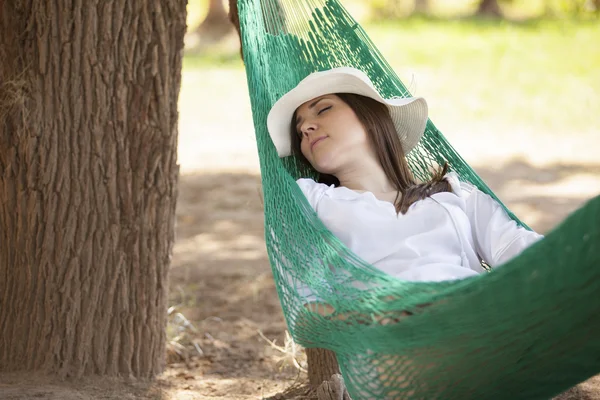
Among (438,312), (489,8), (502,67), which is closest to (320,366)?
(438,312)

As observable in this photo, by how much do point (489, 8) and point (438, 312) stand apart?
39.6ft

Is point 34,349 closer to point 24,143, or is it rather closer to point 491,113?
point 24,143

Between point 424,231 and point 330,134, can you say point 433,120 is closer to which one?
point 330,134

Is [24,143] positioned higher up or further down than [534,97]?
further down

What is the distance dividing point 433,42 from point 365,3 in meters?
5.45

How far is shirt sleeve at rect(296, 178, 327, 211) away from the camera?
228 centimetres

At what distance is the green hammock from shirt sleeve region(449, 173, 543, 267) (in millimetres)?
458

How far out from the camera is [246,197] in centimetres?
571

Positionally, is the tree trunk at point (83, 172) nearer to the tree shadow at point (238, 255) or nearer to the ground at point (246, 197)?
the ground at point (246, 197)

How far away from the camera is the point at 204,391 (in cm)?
277

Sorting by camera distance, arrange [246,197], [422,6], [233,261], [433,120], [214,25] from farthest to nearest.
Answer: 1. [422,6]
2. [214,25]
3. [433,120]
4. [246,197]
5. [233,261]

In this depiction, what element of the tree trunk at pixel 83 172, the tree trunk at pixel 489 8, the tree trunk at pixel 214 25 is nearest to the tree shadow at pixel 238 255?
the tree trunk at pixel 83 172

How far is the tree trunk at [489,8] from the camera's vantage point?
42.1ft

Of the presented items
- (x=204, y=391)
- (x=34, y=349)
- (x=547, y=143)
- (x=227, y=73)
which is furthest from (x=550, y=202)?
(x=227, y=73)
